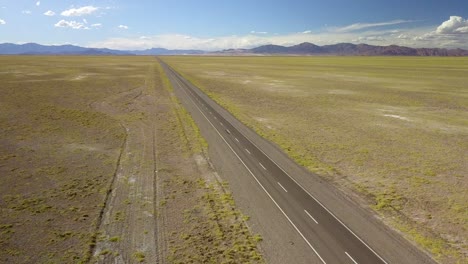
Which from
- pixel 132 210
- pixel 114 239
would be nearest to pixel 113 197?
pixel 132 210

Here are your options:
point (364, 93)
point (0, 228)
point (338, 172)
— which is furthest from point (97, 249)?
point (364, 93)

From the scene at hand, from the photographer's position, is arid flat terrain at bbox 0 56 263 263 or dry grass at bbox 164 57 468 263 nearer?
arid flat terrain at bbox 0 56 263 263

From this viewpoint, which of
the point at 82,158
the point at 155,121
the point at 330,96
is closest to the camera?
the point at 82,158

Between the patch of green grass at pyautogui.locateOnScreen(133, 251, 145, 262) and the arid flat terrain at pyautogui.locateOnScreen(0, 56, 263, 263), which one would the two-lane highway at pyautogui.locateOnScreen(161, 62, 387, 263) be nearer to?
the arid flat terrain at pyautogui.locateOnScreen(0, 56, 263, 263)

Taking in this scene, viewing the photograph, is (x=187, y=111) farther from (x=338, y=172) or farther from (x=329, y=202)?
(x=329, y=202)

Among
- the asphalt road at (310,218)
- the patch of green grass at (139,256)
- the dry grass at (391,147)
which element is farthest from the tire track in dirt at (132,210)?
the dry grass at (391,147)

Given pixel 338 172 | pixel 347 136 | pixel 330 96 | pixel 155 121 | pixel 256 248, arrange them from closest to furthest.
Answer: pixel 256 248
pixel 338 172
pixel 347 136
pixel 155 121
pixel 330 96

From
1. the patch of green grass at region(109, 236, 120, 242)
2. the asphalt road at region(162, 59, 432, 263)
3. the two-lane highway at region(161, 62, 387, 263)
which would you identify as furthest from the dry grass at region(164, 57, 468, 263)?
the patch of green grass at region(109, 236, 120, 242)

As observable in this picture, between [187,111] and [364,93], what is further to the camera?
[364,93]
